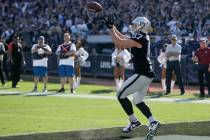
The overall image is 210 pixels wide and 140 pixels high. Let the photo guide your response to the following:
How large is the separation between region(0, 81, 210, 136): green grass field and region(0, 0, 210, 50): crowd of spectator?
8.85m

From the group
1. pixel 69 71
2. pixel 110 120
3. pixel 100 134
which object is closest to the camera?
pixel 100 134

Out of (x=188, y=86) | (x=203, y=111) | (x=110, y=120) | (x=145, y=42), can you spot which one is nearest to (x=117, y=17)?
(x=188, y=86)

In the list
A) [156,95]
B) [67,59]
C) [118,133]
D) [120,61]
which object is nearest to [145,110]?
[118,133]

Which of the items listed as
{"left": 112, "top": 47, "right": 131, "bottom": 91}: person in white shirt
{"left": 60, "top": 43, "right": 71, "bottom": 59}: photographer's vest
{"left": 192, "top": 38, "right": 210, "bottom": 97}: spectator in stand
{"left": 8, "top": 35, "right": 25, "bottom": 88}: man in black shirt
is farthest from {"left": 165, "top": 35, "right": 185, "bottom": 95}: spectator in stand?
{"left": 8, "top": 35, "right": 25, "bottom": 88}: man in black shirt

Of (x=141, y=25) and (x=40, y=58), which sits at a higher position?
(x=141, y=25)

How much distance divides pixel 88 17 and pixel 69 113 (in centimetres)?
1856

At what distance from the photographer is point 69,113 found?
602 inches

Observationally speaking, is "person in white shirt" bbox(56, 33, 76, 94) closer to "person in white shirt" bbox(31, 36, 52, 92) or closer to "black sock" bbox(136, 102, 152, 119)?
"person in white shirt" bbox(31, 36, 52, 92)

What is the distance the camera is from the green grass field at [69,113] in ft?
42.0

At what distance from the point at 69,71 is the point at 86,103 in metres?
3.74

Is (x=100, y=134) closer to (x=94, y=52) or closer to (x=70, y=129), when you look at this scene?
(x=70, y=129)

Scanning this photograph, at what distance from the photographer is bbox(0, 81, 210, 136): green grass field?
42.0ft

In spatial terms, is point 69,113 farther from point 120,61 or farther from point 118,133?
point 120,61

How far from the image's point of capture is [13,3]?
129 feet
